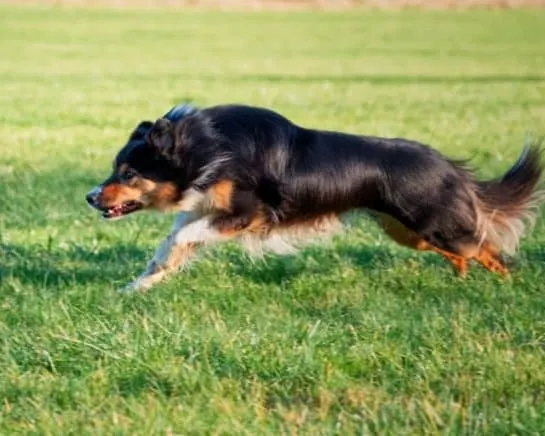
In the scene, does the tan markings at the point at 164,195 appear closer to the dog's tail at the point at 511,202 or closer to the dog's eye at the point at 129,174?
the dog's eye at the point at 129,174

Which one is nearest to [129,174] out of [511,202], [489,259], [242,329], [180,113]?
[180,113]

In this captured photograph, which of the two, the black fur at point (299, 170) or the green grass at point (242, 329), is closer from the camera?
the green grass at point (242, 329)

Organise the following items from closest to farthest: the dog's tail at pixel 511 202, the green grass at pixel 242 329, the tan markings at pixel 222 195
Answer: the green grass at pixel 242 329, the tan markings at pixel 222 195, the dog's tail at pixel 511 202

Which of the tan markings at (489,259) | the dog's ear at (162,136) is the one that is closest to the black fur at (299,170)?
the dog's ear at (162,136)

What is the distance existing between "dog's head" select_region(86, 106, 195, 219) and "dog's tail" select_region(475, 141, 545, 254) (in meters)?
1.92

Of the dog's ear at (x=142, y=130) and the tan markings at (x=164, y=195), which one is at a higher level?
the dog's ear at (x=142, y=130)

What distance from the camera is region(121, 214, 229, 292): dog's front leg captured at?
682 centimetres

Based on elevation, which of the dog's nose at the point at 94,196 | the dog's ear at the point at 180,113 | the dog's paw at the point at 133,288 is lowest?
the dog's paw at the point at 133,288

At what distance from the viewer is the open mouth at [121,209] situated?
6.81 m

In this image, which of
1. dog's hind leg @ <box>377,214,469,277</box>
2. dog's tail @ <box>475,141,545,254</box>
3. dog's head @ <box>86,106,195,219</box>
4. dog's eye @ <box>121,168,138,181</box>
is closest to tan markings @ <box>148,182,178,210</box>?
dog's head @ <box>86,106,195,219</box>

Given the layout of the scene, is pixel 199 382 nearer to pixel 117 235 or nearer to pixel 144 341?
pixel 144 341

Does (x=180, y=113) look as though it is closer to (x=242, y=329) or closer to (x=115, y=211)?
(x=115, y=211)

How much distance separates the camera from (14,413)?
4344 millimetres

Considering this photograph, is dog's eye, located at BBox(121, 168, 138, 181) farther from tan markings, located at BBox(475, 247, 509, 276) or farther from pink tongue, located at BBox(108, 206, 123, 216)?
tan markings, located at BBox(475, 247, 509, 276)
